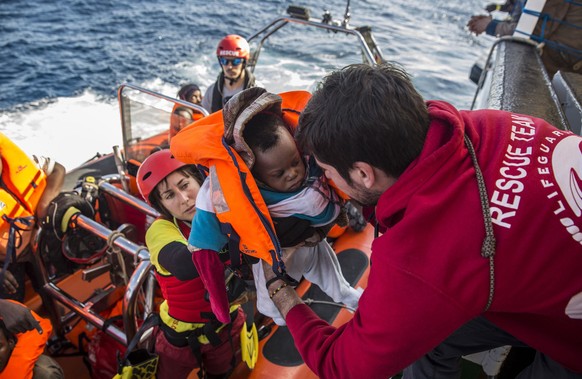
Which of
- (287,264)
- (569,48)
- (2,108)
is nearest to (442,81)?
(569,48)

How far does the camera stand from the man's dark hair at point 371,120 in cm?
99

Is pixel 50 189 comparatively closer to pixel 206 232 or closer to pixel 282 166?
pixel 206 232

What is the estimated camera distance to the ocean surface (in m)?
7.96

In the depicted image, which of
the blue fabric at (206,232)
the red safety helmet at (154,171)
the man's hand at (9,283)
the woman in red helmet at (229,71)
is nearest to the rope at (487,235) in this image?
the blue fabric at (206,232)

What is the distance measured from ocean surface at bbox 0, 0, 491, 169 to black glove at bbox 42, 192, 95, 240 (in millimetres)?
4344

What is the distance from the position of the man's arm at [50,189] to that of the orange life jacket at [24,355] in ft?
3.09

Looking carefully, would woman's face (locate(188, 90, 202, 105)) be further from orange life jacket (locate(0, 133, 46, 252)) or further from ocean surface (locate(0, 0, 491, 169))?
ocean surface (locate(0, 0, 491, 169))

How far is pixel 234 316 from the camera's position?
205 cm

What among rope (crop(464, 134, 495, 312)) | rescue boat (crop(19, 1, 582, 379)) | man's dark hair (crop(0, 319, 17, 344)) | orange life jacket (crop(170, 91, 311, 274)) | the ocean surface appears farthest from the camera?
the ocean surface

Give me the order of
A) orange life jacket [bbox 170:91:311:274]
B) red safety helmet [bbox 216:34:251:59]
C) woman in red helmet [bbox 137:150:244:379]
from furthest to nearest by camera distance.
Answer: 1. red safety helmet [bbox 216:34:251:59]
2. woman in red helmet [bbox 137:150:244:379]
3. orange life jacket [bbox 170:91:311:274]

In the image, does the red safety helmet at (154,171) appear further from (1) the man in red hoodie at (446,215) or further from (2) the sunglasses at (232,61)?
(2) the sunglasses at (232,61)

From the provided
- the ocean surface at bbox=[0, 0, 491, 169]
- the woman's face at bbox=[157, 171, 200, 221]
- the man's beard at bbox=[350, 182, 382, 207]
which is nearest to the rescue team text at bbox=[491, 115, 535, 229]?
the man's beard at bbox=[350, 182, 382, 207]

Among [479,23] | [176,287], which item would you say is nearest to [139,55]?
[479,23]

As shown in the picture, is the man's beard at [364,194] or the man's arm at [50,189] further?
the man's arm at [50,189]
